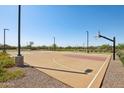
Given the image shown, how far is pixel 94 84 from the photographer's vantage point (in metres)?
9.73

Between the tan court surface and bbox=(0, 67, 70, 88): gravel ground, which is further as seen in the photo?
the tan court surface

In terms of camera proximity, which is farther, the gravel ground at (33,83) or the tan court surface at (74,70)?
the tan court surface at (74,70)

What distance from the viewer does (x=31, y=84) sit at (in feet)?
31.6

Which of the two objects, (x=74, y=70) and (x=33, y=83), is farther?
(x=74, y=70)
